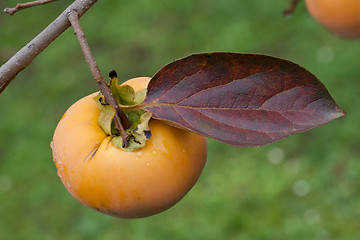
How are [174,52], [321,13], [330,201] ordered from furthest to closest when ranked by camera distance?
[174,52], [330,201], [321,13]

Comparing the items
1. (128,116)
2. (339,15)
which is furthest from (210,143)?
(128,116)

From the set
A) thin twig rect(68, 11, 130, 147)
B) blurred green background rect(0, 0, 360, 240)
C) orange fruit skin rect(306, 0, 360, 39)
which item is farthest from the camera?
blurred green background rect(0, 0, 360, 240)

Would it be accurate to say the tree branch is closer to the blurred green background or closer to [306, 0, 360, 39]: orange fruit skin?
[306, 0, 360, 39]: orange fruit skin

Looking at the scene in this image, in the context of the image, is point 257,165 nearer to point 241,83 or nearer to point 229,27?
point 229,27

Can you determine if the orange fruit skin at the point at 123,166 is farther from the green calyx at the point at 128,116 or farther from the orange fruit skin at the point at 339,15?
the orange fruit skin at the point at 339,15

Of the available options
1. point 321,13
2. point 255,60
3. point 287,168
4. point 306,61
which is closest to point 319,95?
point 255,60

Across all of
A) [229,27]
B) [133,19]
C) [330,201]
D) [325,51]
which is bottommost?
[330,201]

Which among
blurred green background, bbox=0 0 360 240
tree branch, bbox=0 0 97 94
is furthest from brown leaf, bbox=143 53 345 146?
blurred green background, bbox=0 0 360 240

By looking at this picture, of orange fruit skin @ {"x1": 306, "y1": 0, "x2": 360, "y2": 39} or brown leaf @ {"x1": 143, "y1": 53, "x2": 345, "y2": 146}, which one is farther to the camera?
orange fruit skin @ {"x1": 306, "y1": 0, "x2": 360, "y2": 39}

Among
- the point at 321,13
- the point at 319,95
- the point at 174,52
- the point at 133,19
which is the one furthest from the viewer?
the point at 133,19
